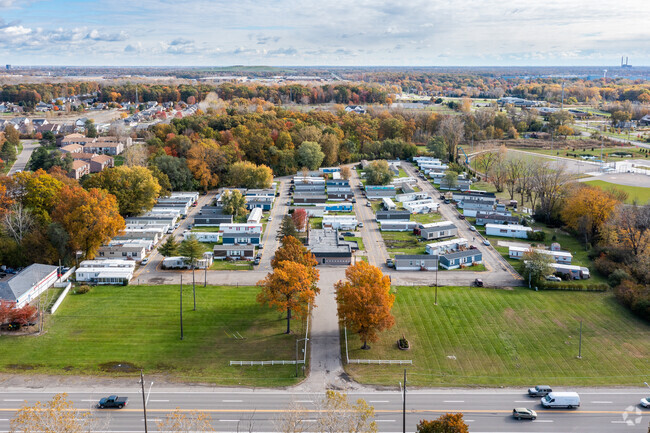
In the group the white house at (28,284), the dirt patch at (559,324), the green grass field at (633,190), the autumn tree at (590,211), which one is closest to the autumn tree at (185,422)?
the white house at (28,284)

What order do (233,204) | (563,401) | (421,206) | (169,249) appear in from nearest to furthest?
(563,401), (169,249), (233,204), (421,206)

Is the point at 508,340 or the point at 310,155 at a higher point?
the point at 310,155

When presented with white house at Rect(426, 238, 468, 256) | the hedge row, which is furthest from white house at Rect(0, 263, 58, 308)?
the hedge row

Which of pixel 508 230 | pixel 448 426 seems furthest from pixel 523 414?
pixel 508 230

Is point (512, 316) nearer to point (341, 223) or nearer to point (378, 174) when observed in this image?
point (341, 223)

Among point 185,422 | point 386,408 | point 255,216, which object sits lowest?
point 386,408

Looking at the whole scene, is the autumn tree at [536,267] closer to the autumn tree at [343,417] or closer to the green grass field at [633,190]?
the autumn tree at [343,417]

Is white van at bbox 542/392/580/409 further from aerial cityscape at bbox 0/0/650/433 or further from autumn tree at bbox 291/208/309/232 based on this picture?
autumn tree at bbox 291/208/309/232
